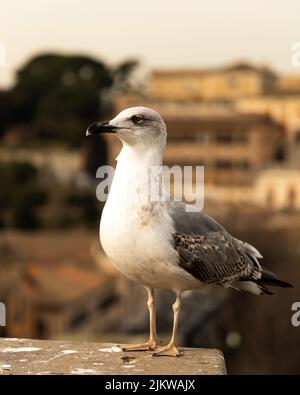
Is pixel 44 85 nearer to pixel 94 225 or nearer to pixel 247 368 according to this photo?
pixel 94 225

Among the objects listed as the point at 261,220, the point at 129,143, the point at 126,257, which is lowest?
the point at 261,220

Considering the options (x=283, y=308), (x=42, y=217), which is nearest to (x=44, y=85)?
(x=42, y=217)

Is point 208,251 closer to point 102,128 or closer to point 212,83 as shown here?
point 102,128

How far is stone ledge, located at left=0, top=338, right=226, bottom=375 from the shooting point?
68.4 inches


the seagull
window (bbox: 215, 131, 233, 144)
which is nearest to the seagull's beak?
the seagull

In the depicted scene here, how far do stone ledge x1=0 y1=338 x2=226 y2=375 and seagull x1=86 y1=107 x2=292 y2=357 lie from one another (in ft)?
0.15

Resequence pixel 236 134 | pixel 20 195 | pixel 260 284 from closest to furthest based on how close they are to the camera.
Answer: pixel 260 284 < pixel 20 195 < pixel 236 134

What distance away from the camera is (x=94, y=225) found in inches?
891

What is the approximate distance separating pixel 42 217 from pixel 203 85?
7.93 metres

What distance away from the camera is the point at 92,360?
5.93 feet

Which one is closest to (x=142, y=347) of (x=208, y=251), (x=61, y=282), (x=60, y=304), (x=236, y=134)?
(x=208, y=251)

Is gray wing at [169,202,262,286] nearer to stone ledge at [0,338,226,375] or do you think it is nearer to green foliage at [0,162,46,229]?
stone ledge at [0,338,226,375]

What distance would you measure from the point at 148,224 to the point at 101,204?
69.1 ft

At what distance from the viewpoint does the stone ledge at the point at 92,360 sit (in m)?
1.74
